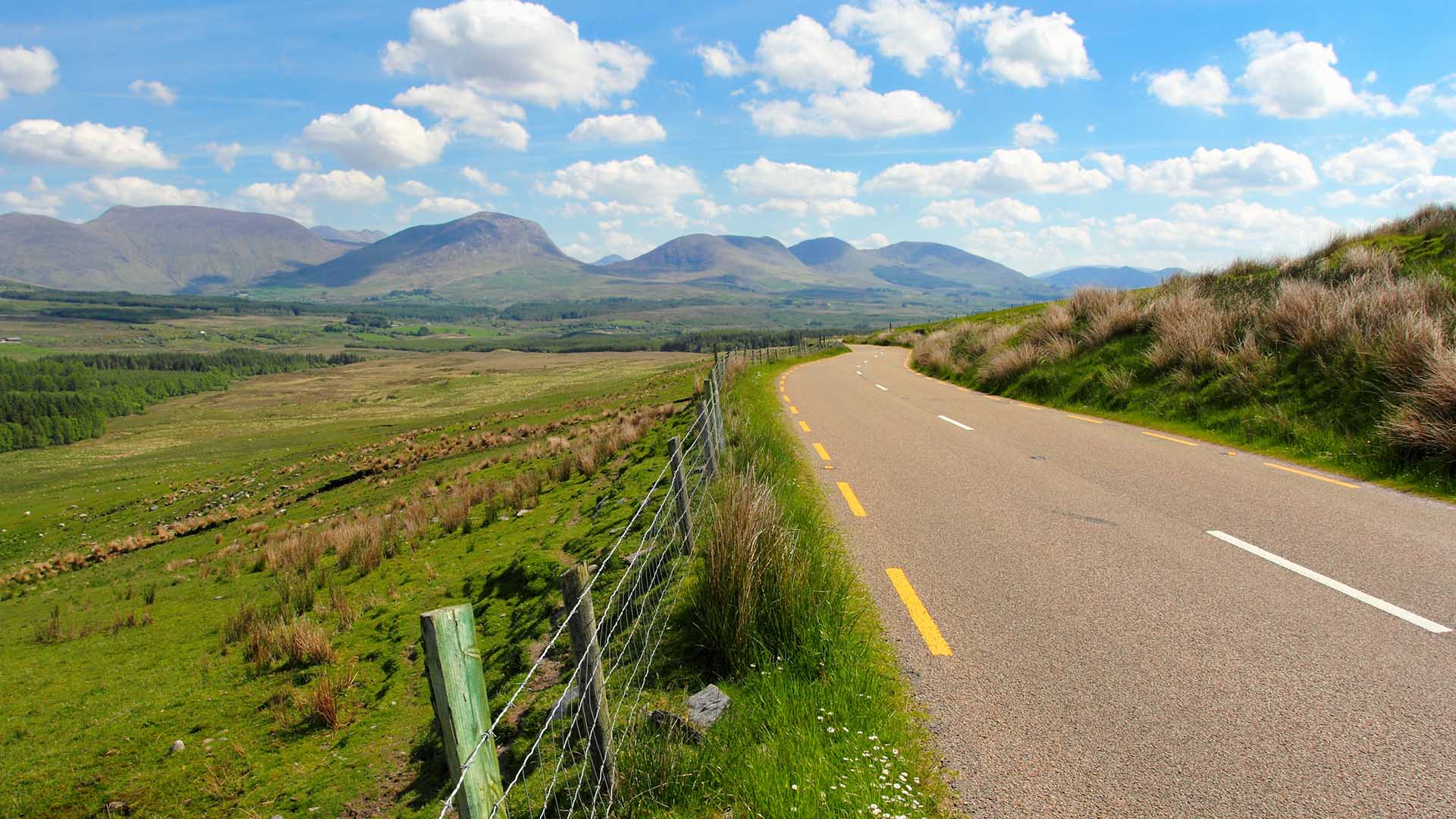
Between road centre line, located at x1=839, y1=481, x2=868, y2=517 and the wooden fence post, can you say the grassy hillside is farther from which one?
the wooden fence post

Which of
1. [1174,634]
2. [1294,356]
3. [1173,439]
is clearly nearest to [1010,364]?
[1294,356]

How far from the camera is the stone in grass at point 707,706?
4.05m

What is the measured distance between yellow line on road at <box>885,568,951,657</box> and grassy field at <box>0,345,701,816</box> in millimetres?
2837

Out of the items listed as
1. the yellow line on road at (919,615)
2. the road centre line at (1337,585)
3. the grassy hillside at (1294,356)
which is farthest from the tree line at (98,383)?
the road centre line at (1337,585)

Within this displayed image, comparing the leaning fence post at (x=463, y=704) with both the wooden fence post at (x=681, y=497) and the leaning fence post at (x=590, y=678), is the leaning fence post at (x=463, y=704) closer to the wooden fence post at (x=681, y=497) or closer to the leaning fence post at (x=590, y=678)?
the leaning fence post at (x=590, y=678)

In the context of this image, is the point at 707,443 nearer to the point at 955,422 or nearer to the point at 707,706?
the point at 707,706

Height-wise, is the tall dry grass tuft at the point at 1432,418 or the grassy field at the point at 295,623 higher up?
the tall dry grass tuft at the point at 1432,418

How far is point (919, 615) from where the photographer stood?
216 inches

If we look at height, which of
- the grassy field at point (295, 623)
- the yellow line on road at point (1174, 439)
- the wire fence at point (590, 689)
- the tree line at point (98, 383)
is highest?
the yellow line on road at point (1174, 439)

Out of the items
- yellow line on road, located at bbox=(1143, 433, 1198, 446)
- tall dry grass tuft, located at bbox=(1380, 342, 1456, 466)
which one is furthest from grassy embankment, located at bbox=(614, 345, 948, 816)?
yellow line on road, located at bbox=(1143, 433, 1198, 446)

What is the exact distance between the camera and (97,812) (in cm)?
589

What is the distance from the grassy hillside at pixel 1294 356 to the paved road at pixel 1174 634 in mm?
1370

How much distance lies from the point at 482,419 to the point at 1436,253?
40566mm

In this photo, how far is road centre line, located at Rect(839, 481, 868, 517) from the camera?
8375 millimetres
